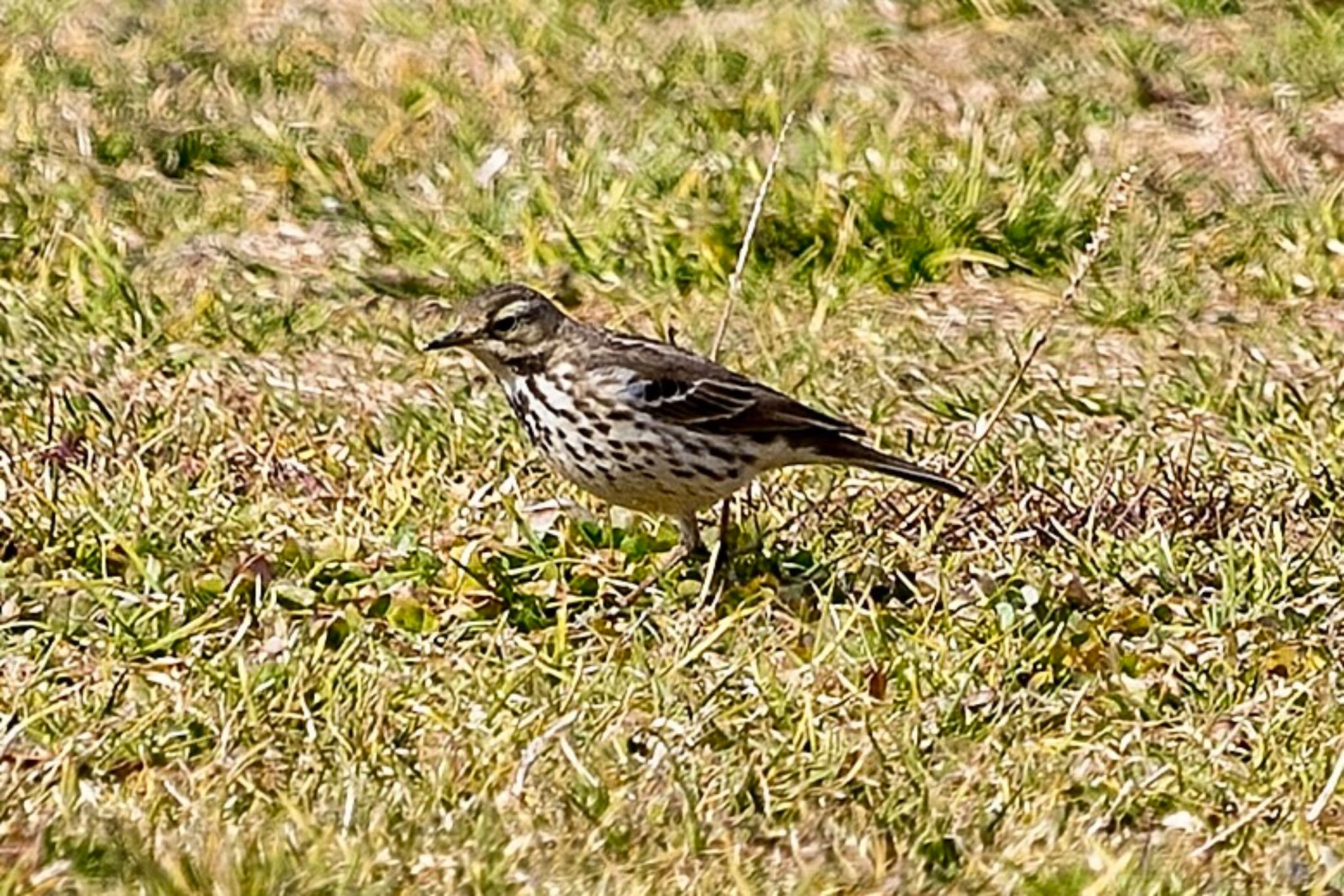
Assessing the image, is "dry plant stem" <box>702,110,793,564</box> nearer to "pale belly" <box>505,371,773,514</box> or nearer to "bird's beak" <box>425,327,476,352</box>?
"pale belly" <box>505,371,773,514</box>

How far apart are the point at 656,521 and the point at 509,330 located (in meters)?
0.57

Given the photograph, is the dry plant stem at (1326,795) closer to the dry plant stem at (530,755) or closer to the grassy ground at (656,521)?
the grassy ground at (656,521)

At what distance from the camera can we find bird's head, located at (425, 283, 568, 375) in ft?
23.7

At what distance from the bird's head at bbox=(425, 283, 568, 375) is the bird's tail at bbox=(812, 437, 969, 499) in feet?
2.12

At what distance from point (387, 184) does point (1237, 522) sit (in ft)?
12.3

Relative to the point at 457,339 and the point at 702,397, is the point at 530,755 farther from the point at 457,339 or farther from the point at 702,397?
the point at 457,339

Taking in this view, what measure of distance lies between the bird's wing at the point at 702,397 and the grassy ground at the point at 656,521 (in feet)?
0.87

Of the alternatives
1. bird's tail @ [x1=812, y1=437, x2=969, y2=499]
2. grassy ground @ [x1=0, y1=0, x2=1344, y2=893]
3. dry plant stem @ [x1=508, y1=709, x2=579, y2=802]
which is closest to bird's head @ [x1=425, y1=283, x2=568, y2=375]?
grassy ground @ [x1=0, y1=0, x2=1344, y2=893]

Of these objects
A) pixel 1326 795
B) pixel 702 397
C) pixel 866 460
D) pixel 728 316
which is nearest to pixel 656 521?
pixel 702 397

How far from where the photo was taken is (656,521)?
745 centimetres

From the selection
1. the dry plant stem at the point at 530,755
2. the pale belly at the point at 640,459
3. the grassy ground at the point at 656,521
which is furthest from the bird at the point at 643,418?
the dry plant stem at the point at 530,755

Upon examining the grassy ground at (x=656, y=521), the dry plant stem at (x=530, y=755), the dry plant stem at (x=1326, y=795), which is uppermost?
the dry plant stem at (x=1326, y=795)

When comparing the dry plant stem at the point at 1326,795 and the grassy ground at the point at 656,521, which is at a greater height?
the dry plant stem at the point at 1326,795

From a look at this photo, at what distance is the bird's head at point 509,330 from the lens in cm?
722
